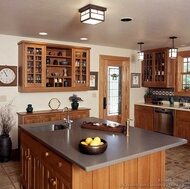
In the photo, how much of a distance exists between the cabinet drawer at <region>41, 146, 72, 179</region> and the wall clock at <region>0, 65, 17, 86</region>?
8.29 feet

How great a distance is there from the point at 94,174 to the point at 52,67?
3.53m

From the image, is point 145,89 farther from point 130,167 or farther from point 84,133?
point 130,167

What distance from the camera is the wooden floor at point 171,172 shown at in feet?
11.0

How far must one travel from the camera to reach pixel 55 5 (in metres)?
2.73

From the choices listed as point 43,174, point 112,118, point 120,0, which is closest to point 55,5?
point 120,0

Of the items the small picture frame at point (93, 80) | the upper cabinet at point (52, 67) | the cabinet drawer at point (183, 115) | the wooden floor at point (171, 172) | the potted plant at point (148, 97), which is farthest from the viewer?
the potted plant at point (148, 97)

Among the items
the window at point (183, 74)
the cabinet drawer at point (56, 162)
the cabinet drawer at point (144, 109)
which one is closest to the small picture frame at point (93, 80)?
the cabinet drawer at point (144, 109)

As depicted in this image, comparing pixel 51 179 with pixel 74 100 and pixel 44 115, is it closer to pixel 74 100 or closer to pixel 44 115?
pixel 44 115

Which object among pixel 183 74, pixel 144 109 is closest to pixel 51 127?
pixel 144 109

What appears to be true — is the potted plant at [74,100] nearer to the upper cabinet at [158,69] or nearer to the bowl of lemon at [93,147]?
the upper cabinet at [158,69]

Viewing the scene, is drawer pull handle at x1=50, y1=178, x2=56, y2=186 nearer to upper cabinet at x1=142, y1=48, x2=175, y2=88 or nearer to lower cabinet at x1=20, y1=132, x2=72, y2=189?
lower cabinet at x1=20, y1=132, x2=72, y2=189

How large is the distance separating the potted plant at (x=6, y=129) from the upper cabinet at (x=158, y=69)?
385 cm

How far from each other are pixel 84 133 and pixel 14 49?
110 inches

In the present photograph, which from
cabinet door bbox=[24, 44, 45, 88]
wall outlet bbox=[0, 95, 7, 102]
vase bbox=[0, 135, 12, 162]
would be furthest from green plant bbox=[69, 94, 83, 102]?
vase bbox=[0, 135, 12, 162]
